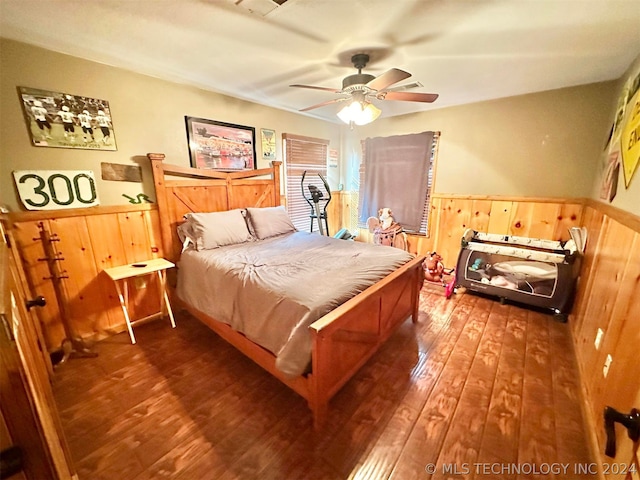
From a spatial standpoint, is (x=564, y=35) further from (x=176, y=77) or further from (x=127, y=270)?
(x=127, y=270)

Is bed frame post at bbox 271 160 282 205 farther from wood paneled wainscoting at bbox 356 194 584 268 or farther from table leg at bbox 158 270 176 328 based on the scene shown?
wood paneled wainscoting at bbox 356 194 584 268

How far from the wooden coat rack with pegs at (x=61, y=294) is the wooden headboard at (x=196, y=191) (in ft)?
2.47

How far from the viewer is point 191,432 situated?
57.2 inches

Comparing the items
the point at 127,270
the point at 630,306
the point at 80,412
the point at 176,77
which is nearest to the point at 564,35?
the point at 630,306

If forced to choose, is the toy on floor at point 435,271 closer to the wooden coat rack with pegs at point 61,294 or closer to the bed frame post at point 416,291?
the bed frame post at point 416,291

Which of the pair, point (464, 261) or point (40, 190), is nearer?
point (40, 190)

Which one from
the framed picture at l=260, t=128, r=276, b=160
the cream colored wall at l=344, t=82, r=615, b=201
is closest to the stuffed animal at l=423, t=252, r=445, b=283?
the cream colored wall at l=344, t=82, r=615, b=201

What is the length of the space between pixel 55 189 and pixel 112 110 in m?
0.77

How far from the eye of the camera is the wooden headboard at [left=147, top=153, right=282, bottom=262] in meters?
2.49

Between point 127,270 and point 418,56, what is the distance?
295 cm

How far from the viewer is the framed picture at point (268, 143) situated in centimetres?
333

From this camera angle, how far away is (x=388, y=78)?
70.4 inches

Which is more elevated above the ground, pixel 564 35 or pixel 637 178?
pixel 564 35

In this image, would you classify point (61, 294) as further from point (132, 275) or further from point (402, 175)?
point (402, 175)
